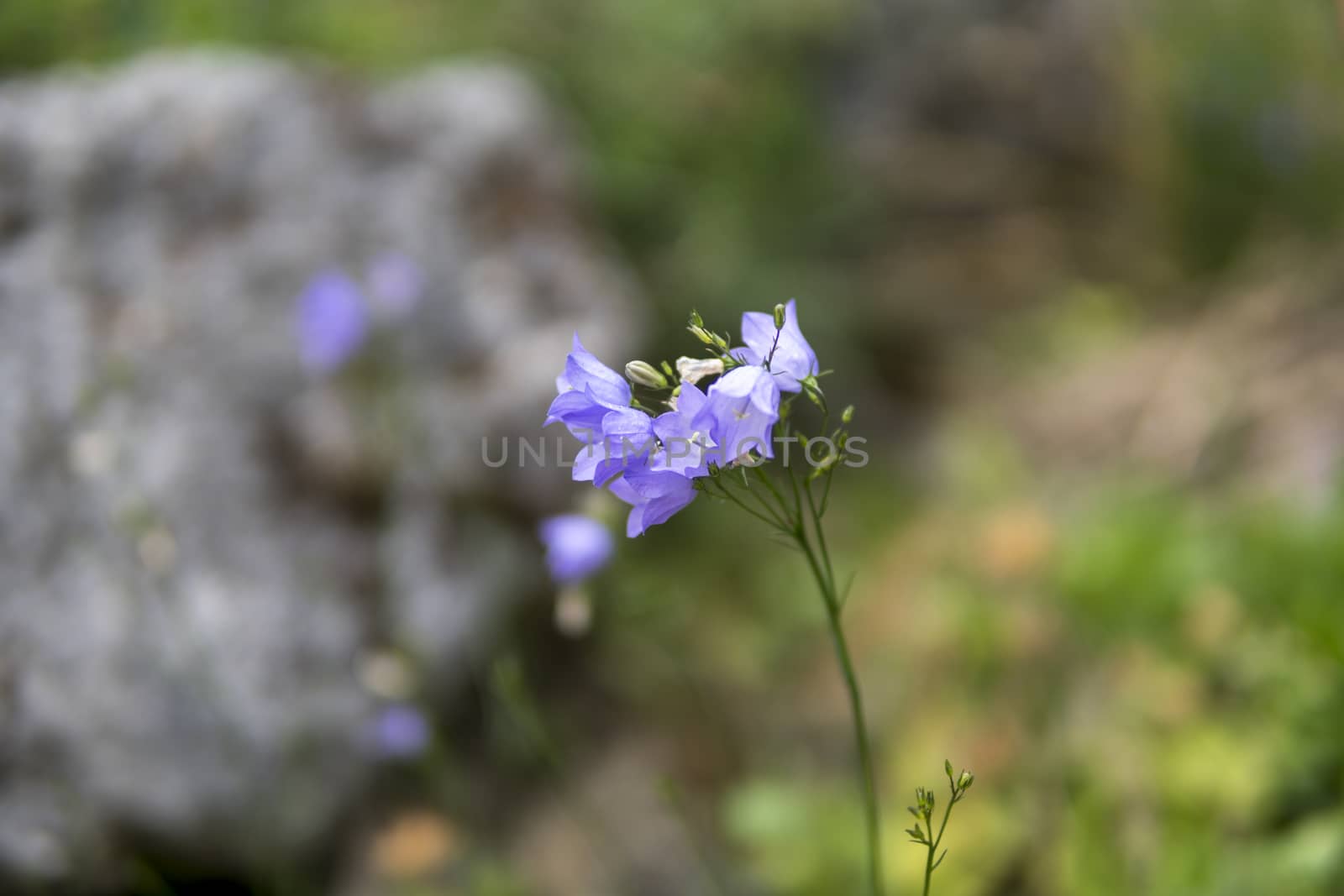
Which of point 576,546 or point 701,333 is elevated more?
point 576,546

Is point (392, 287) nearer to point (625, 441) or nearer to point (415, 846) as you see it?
point (415, 846)

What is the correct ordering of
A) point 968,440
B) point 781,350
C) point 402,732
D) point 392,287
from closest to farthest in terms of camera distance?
point 781,350 < point 402,732 < point 392,287 < point 968,440

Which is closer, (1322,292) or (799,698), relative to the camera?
(799,698)

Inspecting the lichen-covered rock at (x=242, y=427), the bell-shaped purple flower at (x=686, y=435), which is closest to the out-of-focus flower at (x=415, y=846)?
the lichen-covered rock at (x=242, y=427)

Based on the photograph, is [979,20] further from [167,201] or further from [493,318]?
[167,201]

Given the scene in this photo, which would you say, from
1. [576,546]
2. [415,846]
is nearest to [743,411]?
[576,546]

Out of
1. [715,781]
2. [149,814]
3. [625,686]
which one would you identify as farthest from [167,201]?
[715,781]

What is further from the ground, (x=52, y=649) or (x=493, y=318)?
(x=493, y=318)
